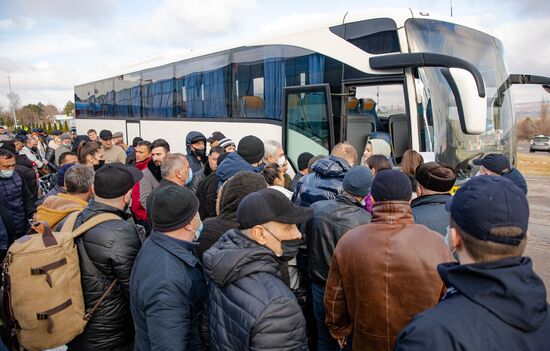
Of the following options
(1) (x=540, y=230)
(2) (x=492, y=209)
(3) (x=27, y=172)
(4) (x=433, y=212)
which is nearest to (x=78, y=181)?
(4) (x=433, y=212)

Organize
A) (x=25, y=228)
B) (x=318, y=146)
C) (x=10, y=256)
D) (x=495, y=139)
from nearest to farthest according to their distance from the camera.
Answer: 1. (x=10, y=256)
2. (x=25, y=228)
3. (x=495, y=139)
4. (x=318, y=146)

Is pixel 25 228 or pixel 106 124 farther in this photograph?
pixel 106 124

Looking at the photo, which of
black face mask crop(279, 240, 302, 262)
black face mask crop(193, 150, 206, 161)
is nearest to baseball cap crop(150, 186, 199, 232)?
black face mask crop(279, 240, 302, 262)

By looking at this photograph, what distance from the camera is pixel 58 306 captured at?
242 cm

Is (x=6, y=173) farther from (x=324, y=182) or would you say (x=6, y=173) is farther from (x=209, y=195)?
(x=324, y=182)

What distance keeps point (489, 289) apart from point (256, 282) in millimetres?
956

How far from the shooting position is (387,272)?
2.24 meters

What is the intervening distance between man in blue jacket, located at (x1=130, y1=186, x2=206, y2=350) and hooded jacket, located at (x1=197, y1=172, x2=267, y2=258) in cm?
35

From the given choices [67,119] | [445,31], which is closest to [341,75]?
[445,31]

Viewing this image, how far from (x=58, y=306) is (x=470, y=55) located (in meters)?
6.39

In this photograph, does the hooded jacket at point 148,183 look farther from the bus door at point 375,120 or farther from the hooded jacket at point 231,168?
the bus door at point 375,120

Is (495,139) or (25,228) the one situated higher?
(495,139)

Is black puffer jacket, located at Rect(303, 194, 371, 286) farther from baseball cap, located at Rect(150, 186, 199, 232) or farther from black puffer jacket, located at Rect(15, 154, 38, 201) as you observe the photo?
black puffer jacket, located at Rect(15, 154, 38, 201)

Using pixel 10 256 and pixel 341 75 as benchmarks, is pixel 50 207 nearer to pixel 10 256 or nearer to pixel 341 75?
pixel 10 256
